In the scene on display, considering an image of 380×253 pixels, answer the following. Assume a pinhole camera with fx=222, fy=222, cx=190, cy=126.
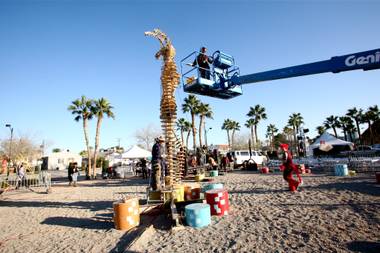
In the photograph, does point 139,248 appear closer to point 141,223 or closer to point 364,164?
point 141,223

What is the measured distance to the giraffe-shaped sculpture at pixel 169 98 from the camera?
9.01 m

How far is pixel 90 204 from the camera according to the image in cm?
1019

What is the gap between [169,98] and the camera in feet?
30.9

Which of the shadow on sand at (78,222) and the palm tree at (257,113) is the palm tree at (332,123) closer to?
the palm tree at (257,113)

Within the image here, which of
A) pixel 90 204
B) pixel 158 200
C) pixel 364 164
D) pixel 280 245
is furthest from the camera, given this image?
pixel 364 164

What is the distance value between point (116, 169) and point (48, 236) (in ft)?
59.5

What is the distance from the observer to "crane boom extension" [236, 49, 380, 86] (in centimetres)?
630

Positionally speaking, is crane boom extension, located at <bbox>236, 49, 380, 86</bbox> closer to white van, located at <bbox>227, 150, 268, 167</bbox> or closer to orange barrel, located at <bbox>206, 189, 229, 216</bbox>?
orange barrel, located at <bbox>206, 189, 229, 216</bbox>

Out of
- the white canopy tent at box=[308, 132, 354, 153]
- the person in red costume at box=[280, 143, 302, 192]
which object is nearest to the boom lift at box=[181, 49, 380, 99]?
the person in red costume at box=[280, 143, 302, 192]

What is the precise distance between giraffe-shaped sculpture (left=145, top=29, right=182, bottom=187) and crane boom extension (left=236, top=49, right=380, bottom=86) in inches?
109

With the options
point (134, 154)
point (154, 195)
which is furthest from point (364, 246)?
point (134, 154)

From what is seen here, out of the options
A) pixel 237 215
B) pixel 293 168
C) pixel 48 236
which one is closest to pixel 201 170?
pixel 293 168

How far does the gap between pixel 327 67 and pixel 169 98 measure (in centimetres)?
582

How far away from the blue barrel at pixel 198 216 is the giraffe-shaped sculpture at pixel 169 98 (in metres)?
2.64
